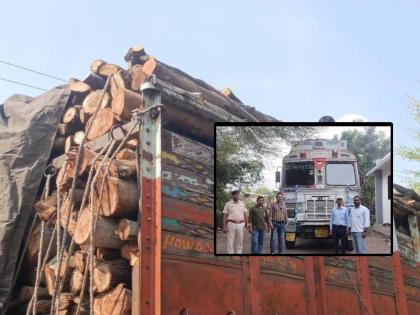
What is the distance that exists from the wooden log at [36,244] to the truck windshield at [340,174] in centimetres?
263

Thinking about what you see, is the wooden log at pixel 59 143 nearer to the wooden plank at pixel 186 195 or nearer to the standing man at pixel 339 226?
the wooden plank at pixel 186 195

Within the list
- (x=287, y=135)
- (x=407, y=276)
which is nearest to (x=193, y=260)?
(x=287, y=135)

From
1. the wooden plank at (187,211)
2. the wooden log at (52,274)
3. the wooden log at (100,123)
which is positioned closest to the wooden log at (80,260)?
the wooden log at (52,274)

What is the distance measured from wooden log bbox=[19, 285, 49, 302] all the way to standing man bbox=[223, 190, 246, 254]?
1650 mm

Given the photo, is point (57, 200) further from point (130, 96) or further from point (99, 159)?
point (130, 96)

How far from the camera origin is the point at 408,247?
21.1ft

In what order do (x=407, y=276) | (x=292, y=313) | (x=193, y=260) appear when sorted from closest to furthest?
(x=193, y=260)
(x=292, y=313)
(x=407, y=276)

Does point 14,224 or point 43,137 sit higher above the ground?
point 43,137

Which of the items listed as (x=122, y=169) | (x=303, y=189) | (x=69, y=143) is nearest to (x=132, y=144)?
(x=122, y=169)

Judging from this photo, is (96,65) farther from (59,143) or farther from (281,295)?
(281,295)

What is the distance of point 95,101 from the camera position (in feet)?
16.3

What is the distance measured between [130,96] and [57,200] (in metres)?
1.05

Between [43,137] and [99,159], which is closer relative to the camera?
[99,159]

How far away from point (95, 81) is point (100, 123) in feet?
2.03
